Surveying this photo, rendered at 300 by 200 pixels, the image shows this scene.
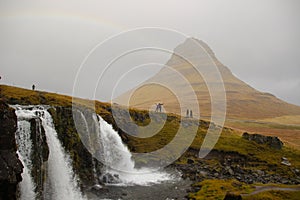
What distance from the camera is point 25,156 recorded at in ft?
105

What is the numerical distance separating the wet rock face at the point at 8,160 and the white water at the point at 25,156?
2563mm

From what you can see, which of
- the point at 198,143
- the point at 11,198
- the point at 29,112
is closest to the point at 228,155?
the point at 198,143

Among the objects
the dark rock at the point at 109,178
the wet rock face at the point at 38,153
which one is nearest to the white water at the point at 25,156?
the wet rock face at the point at 38,153

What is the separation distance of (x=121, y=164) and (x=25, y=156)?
23.9m

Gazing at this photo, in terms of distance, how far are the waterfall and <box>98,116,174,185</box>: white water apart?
970 cm

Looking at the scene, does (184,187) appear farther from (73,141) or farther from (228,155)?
(228,155)

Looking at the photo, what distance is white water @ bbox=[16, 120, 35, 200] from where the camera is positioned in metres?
29.7

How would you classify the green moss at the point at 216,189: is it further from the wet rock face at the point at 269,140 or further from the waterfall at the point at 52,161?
the wet rock face at the point at 269,140

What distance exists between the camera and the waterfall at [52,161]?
106 feet

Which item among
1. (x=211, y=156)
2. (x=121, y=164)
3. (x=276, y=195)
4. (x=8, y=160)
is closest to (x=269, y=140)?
(x=211, y=156)

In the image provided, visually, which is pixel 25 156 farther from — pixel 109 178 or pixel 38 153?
pixel 109 178

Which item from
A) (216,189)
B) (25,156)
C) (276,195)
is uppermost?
(25,156)

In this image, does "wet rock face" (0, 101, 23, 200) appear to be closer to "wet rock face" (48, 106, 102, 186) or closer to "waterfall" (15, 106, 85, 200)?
"waterfall" (15, 106, 85, 200)

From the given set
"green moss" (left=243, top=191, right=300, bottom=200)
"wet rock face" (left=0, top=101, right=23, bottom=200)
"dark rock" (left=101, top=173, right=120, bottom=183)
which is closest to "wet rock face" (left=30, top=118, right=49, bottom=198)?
"wet rock face" (left=0, top=101, right=23, bottom=200)
